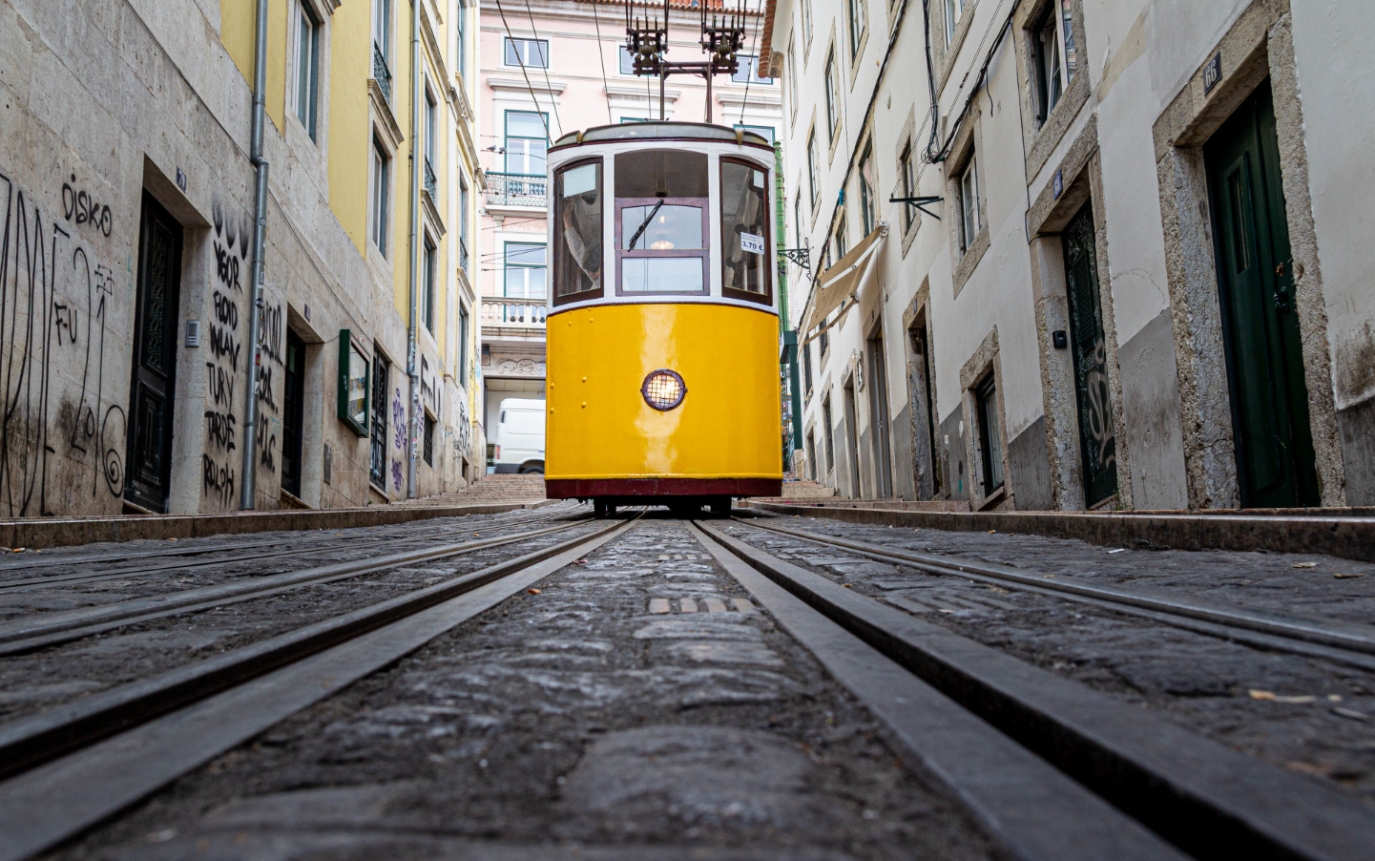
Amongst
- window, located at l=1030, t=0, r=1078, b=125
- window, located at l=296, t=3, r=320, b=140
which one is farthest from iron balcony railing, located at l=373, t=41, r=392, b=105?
window, located at l=1030, t=0, r=1078, b=125

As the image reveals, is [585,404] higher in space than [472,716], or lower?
A: higher

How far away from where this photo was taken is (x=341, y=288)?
39.4 feet

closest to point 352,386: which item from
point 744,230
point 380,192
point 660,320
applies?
point 380,192

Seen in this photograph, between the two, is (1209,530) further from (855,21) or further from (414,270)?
(414,270)

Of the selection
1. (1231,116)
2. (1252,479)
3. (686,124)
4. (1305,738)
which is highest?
(686,124)

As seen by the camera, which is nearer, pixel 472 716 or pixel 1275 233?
pixel 472 716

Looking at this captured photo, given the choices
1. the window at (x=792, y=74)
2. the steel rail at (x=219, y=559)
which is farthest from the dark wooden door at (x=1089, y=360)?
the window at (x=792, y=74)

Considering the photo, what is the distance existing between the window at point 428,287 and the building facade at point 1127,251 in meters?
8.55

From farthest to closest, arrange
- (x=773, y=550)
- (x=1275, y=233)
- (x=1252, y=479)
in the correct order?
(x=1252, y=479) → (x=1275, y=233) → (x=773, y=550)

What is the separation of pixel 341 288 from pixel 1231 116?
9.99m

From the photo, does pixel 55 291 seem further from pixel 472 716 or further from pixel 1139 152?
pixel 1139 152

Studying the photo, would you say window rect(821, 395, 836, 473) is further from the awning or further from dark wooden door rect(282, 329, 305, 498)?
dark wooden door rect(282, 329, 305, 498)

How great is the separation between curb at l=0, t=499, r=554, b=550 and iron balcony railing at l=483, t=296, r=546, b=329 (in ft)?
68.1

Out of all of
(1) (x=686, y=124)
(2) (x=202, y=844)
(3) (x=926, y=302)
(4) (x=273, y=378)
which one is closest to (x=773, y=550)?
(2) (x=202, y=844)
